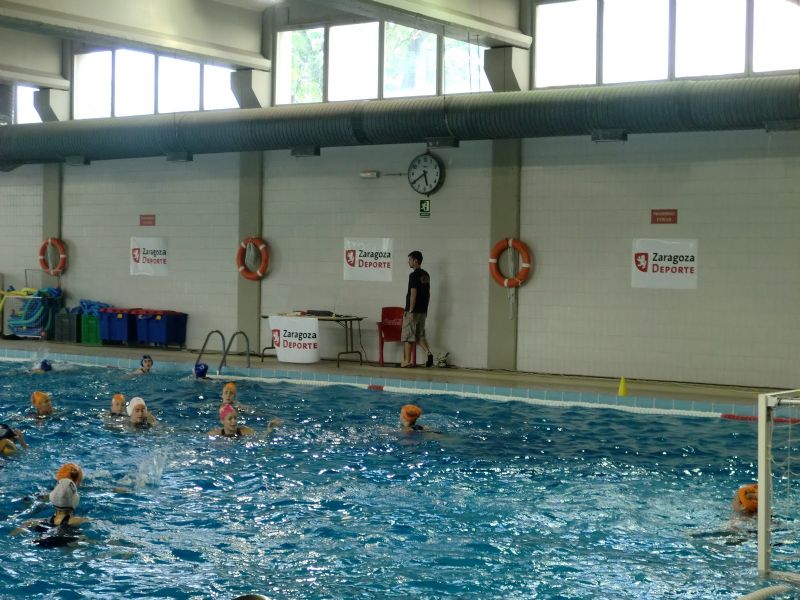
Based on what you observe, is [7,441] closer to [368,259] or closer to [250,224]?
[368,259]

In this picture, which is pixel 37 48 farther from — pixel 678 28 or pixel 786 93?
pixel 786 93

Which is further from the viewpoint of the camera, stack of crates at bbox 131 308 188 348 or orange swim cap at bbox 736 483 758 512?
stack of crates at bbox 131 308 188 348

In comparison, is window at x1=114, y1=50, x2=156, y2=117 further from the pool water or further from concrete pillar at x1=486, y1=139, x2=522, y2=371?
the pool water

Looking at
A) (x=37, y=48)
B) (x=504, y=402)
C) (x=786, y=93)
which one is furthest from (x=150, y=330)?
(x=786, y=93)

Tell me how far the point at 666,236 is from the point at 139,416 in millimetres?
7047

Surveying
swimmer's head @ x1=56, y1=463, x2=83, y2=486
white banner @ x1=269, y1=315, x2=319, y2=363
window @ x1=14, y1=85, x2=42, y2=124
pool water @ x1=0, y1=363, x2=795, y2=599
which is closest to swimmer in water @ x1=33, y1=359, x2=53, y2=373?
pool water @ x1=0, y1=363, x2=795, y2=599

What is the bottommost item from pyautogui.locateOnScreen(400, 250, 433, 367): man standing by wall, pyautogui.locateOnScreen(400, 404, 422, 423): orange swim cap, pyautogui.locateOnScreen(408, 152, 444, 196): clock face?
pyautogui.locateOnScreen(400, 404, 422, 423): orange swim cap

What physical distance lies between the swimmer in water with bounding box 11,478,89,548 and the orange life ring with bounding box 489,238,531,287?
8198mm

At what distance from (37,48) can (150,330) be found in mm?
5302

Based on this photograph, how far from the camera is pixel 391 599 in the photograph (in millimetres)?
5367

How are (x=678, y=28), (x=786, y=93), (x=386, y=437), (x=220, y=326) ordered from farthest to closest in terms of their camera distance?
1. (x=220, y=326)
2. (x=678, y=28)
3. (x=786, y=93)
4. (x=386, y=437)

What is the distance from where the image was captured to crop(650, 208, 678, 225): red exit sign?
42.1ft

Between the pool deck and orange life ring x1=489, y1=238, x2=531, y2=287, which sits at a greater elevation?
orange life ring x1=489, y1=238, x2=531, y2=287

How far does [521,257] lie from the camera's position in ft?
45.0
